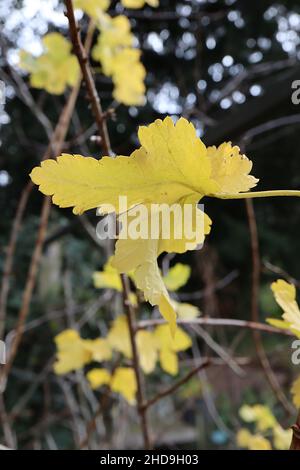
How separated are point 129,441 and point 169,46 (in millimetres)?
2001

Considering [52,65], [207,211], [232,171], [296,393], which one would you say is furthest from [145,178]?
[207,211]

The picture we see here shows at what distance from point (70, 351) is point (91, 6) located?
0.45m

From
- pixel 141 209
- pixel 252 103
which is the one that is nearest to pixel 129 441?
pixel 252 103

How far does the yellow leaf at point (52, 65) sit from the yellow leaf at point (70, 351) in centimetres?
38

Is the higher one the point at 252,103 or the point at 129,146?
the point at 129,146

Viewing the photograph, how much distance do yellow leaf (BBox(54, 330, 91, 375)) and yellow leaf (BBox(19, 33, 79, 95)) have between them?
377mm

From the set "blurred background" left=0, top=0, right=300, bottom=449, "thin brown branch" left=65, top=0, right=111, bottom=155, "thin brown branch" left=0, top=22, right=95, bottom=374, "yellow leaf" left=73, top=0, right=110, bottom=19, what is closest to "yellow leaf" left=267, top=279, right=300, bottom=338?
"thin brown branch" left=65, top=0, right=111, bottom=155

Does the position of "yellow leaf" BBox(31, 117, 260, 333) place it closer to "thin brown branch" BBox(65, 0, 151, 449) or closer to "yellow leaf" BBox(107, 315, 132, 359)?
"thin brown branch" BBox(65, 0, 151, 449)

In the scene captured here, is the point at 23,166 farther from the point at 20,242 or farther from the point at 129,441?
the point at 129,441

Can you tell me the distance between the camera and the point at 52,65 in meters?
0.79

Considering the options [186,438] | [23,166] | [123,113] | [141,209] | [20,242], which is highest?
[123,113]

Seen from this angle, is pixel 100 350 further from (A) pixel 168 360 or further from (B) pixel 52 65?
(B) pixel 52 65

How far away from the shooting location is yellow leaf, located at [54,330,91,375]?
0.64 metres

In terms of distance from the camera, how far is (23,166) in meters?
2.43
